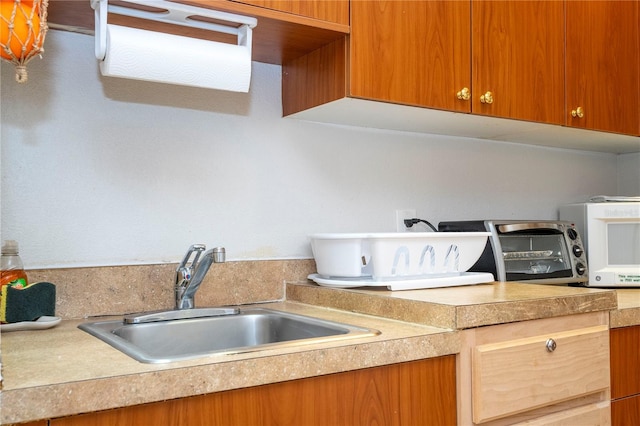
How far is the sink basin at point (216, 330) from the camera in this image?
131 cm

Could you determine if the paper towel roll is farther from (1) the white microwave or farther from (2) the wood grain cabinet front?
(1) the white microwave

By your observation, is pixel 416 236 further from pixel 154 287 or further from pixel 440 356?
pixel 154 287

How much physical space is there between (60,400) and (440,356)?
0.72 m

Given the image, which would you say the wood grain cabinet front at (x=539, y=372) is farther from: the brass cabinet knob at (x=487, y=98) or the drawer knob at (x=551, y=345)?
the brass cabinet knob at (x=487, y=98)

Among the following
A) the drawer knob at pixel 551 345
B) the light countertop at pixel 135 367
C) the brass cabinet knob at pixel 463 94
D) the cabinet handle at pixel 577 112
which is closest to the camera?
the light countertop at pixel 135 367

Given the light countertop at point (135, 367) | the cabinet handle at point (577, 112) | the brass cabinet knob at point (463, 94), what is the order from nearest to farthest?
1. the light countertop at point (135, 367)
2. the brass cabinet knob at point (463, 94)
3. the cabinet handle at point (577, 112)

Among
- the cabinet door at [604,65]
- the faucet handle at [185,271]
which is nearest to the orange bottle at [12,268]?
the faucet handle at [185,271]

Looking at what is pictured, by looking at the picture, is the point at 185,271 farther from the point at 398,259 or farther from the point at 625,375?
the point at 625,375

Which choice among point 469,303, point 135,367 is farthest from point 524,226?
point 135,367

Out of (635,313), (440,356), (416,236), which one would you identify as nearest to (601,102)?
(635,313)

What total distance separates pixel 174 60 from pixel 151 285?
1.86ft

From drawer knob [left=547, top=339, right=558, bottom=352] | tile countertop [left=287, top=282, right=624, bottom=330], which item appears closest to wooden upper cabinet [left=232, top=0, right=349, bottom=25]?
tile countertop [left=287, top=282, right=624, bottom=330]

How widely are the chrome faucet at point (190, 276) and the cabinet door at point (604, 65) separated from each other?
1276 mm

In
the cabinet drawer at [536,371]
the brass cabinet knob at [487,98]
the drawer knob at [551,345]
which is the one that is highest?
the brass cabinet knob at [487,98]
